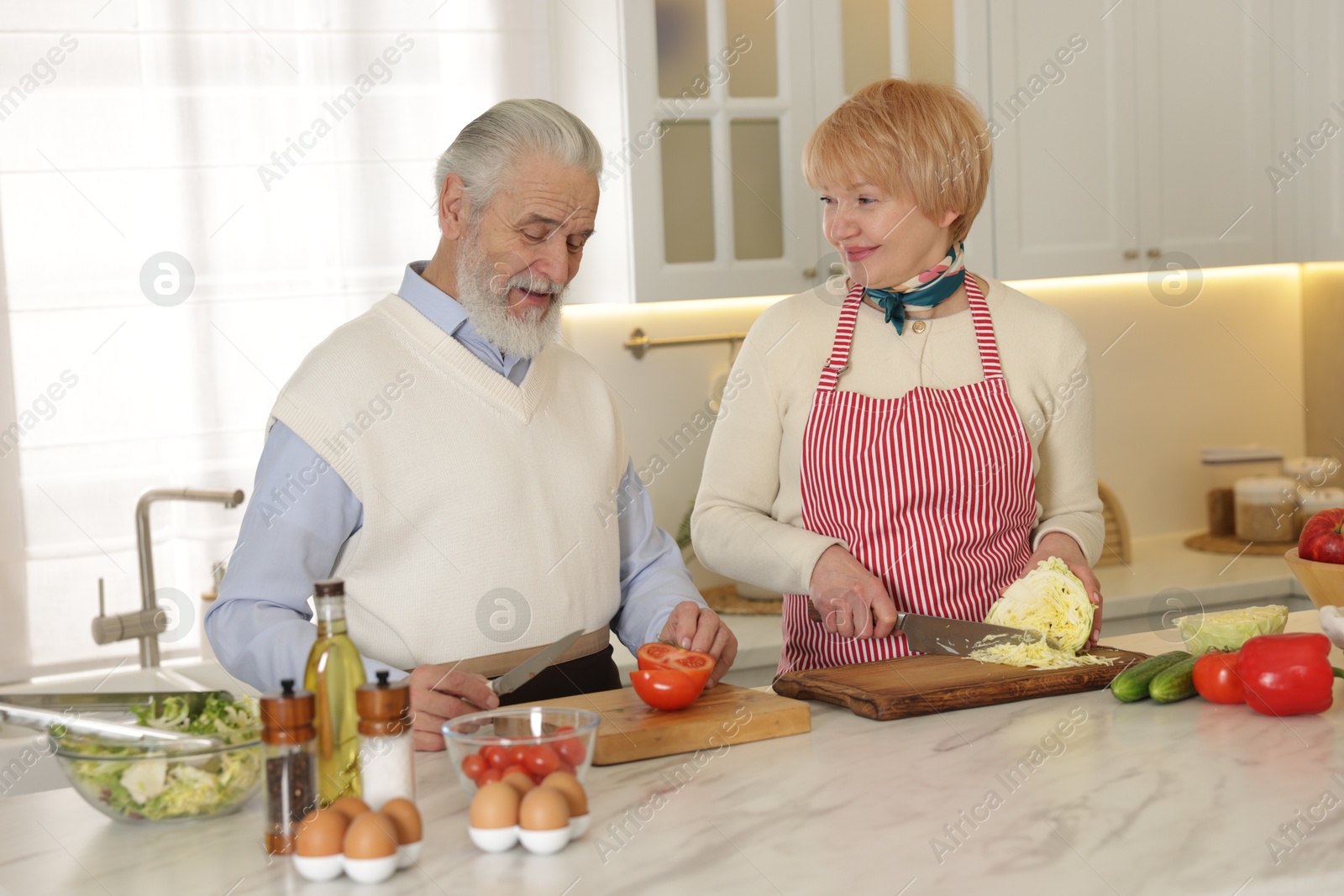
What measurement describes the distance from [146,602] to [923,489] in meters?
1.72

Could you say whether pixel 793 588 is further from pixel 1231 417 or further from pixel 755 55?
pixel 1231 417

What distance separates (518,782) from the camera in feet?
3.84

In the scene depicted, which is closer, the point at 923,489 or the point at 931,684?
the point at 931,684

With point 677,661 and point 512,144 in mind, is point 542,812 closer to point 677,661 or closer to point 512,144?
point 677,661

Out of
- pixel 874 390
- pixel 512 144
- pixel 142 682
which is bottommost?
pixel 142 682

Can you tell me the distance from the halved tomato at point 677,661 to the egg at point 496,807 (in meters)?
0.37

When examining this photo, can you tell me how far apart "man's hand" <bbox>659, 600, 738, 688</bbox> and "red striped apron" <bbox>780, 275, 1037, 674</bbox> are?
0.32 meters

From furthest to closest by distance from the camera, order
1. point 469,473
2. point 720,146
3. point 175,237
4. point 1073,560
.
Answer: point 720,146 → point 175,237 → point 1073,560 → point 469,473

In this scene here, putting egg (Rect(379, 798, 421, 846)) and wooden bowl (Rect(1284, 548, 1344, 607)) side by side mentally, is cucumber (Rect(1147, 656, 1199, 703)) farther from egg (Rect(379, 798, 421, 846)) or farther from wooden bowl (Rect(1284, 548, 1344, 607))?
egg (Rect(379, 798, 421, 846))

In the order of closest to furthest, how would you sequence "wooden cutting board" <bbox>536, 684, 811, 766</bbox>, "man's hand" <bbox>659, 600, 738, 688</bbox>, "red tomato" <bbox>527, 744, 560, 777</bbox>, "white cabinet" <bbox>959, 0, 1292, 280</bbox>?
"red tomato" <bbox>527, 744, 560, 777</bbox>
"wooden cutting board" <bbox>536, 684, 811, 766</bbox>
"man's hand" <bbox>659, 600, 738, 688</bbox>
"white cabinet" <bbox>959, 0, 1292, 280</bbox>

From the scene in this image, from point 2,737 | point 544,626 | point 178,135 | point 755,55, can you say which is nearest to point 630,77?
point 755,55

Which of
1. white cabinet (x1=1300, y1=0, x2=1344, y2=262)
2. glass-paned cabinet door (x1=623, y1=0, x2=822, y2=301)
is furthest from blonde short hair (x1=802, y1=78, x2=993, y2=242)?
white cabinet (x1=1300, y1=0, x2=1344, y2=262)

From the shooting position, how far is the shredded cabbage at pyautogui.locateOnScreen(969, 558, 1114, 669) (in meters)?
1.70

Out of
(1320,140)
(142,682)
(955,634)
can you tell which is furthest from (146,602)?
(1320,140)
